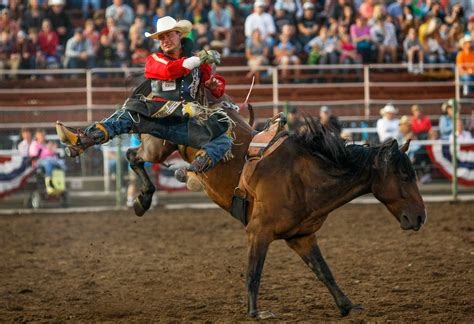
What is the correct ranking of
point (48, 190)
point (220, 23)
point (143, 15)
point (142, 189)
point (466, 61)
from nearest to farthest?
point (142, 189), point (48, 190), point (466, 61), point (143, 15), point (220, 23)

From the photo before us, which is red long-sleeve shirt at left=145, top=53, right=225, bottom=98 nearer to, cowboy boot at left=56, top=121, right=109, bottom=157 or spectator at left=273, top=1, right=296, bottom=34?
cowboy boot at left=56, top=121, right=109, bottom=157

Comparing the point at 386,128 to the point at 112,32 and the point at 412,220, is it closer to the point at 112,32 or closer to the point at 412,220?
the point at 112,32

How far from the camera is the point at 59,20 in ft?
56.2

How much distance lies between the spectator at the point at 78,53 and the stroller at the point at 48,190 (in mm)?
3712

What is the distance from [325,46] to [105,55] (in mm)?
4121

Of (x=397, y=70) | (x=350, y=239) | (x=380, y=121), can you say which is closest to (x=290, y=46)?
(x=397, y=70)

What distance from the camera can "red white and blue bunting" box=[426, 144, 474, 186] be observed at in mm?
13172

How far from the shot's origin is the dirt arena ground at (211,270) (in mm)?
6156

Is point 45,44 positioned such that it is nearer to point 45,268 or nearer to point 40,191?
point 40,191

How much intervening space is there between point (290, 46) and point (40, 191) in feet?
19.3

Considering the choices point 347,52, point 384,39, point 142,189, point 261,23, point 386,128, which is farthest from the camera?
point 384,39

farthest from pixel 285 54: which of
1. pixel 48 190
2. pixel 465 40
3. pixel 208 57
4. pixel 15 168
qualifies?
pixel 208 57

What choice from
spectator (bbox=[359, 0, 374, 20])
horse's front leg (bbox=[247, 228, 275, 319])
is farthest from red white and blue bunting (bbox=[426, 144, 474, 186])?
horse's front leg (bbox=[247, 228, 275, 319])

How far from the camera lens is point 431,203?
504 inches
